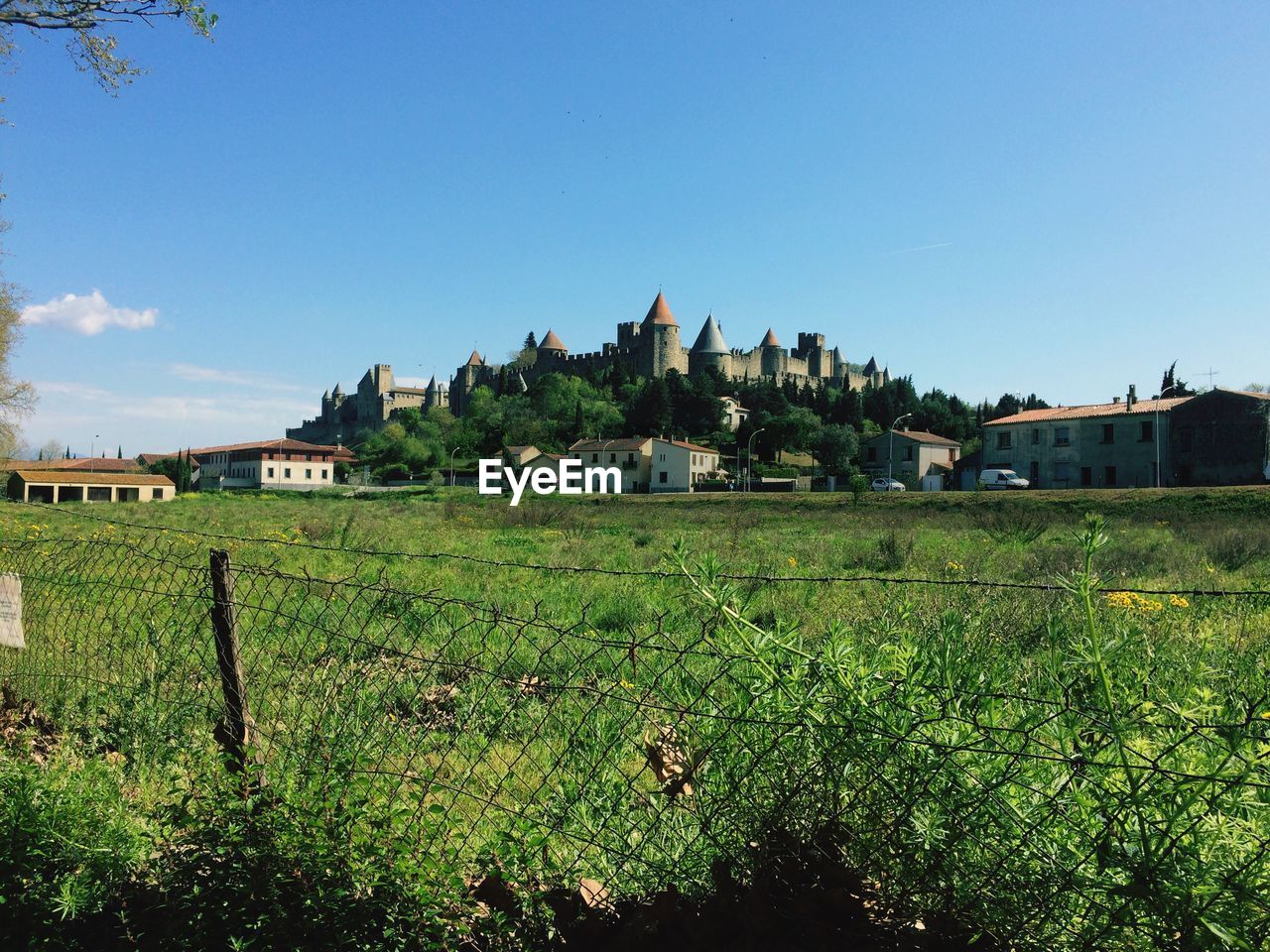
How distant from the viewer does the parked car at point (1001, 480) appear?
5175cm

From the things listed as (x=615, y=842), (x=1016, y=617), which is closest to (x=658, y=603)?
(x=1016, y=617)

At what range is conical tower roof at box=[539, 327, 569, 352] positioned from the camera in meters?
125

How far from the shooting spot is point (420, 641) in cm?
683

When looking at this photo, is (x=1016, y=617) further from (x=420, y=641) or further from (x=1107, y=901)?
(x=1107, y=901)

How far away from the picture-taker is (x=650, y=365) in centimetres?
11331

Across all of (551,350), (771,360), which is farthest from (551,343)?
(771,360)

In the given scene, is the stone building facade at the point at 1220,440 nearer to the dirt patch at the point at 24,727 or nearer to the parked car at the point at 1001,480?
the parked car at the point at 1001,480

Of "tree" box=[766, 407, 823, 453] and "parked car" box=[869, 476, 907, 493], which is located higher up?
"tree" box=[766, 407, 823, 453]

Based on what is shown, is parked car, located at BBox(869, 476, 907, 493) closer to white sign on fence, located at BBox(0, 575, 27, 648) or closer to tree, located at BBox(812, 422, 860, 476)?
tree, located at BBox(812, 422, 860, 476)

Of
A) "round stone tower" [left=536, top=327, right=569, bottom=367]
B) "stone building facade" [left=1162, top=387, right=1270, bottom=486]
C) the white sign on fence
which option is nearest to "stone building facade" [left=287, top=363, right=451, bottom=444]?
"round stone tower" [left=536, top=327, right=569, bottom=367]

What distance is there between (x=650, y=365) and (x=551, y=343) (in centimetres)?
2024

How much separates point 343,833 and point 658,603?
6168 mm

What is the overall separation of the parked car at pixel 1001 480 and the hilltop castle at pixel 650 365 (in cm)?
5576
